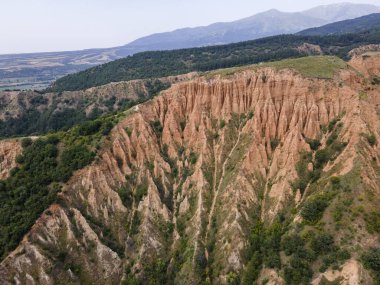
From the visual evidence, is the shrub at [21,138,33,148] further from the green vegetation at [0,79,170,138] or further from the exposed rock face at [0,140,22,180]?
the green vegetation at [0,79,170,138]

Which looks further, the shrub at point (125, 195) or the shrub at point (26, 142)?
the shrub at point (26, 142)

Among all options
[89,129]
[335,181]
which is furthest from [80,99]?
[335,181]

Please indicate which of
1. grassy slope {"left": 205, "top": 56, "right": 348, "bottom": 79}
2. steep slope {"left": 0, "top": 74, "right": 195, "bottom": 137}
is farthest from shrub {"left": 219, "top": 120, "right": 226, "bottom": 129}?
steep slope {"left": 0, "top": 74, "right": 195, "bottom": 137}

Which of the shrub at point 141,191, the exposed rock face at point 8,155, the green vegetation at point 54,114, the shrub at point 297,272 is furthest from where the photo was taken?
the green vegetation at point 54,114

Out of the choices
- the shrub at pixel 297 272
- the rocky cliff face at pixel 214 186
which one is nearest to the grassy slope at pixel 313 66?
the rocky cliff face at pixel 214 186

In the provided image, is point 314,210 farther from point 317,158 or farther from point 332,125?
point 332,125

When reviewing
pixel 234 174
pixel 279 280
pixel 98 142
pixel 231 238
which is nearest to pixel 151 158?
pixel 98 142

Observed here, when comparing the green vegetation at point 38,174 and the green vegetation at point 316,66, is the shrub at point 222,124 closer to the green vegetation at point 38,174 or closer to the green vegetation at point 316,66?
the green vegetation at point 316,66
